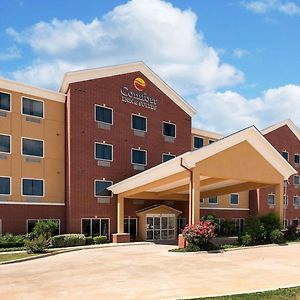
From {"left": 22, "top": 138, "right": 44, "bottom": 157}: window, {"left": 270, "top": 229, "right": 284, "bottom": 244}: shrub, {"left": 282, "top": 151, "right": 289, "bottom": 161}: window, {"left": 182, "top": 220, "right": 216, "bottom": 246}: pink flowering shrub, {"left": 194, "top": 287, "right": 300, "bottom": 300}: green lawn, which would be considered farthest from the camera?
{"left": 282, "top": 151, "right": 289, "bottom": 161}: window

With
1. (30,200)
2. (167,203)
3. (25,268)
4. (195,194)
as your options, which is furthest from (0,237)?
(167,203)

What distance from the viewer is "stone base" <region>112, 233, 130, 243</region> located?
30.5m

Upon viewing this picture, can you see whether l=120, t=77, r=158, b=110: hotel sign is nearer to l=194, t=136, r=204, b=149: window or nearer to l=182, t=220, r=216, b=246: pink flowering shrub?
l=194, t=136, r=204, b=149: window

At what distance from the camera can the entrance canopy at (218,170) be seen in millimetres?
23656

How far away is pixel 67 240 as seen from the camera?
27375mm

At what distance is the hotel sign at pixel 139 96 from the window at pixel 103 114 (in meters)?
1.78

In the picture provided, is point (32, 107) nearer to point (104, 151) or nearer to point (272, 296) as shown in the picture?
point (104, 151)

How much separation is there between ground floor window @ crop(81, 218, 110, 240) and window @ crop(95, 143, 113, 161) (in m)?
4.78

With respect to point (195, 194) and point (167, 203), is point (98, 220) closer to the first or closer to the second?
point (167, 203)

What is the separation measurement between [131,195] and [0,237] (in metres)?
9.63

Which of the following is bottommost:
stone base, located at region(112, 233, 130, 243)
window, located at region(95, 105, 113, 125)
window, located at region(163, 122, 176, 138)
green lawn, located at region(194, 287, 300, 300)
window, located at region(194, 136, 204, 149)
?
stone base, located at region(112, 233, 130, 243)

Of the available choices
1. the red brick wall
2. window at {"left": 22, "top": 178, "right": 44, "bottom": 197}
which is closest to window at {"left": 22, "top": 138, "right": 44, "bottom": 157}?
window at {"left": 22, "top": 178, "right": 44, "bottom": 197}

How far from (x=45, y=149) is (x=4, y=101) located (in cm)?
445

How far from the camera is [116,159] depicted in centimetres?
3281
